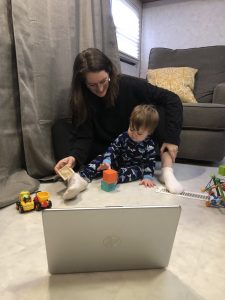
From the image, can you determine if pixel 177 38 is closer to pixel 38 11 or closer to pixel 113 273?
pixel 38 11

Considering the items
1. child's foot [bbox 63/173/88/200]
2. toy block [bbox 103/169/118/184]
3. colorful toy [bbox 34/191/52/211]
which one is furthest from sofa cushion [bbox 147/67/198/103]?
colorful toy [bbox 34/191/52/211]

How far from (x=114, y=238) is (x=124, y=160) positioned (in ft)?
2.58

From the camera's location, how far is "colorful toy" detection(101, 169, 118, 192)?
1141mm

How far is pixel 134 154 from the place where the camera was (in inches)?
52.0

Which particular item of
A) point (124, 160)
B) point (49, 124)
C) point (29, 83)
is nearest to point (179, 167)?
point (124, 160)

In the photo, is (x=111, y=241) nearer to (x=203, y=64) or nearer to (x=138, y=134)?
(x=138, y=134)

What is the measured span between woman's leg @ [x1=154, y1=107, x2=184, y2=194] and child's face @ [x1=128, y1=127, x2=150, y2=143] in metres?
0.13

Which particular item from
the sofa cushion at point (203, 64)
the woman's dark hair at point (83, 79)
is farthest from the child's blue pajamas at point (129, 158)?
the sofa cushion at point (203, 64)

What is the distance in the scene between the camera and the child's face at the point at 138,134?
1219mm

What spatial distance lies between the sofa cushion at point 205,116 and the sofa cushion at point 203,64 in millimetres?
469

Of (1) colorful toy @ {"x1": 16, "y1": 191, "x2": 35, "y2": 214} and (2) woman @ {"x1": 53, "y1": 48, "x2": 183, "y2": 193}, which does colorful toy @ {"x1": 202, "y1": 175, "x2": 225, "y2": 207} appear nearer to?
(2) woman @ {"x1": 53, "y1": 48, "x2": 183, "y2": 193}

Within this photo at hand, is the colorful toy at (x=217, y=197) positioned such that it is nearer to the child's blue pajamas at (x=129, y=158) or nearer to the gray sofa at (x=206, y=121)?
the child's blue pajamas at (x=129, y=158)

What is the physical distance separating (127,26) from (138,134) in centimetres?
157

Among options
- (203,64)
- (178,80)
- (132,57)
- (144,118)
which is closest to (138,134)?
(144,118)
